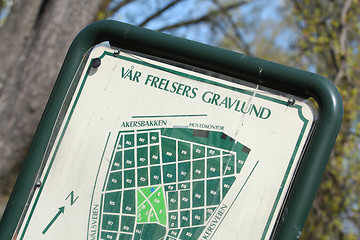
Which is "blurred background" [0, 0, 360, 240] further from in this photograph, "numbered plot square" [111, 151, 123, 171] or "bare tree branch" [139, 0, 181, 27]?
"numbered plot square" [111, 151, 123, 171]

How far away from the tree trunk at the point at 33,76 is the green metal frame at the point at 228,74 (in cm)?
248

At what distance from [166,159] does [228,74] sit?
354 mm

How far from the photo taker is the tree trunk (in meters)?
3.85

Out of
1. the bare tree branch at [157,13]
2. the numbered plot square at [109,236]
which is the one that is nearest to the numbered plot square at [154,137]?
the numbered plot square at [109,236]

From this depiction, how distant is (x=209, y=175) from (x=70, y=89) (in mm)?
574

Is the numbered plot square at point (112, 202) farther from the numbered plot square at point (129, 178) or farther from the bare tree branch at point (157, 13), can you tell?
the bare tree branch at point (157, 13)

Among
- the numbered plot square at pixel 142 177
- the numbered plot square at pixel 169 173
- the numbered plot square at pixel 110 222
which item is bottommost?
the numbered plot square at pixel 110 222

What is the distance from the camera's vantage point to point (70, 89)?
1525 mm

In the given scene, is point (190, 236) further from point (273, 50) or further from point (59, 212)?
point (273, 50)

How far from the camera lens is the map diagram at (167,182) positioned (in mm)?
1381

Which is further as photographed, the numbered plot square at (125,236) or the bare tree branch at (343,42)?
the bare tree branch at (343,42)

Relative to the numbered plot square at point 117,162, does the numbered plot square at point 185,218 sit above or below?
below

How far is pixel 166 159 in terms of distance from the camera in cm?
143

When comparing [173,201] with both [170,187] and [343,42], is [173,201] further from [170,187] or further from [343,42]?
[343,42]
